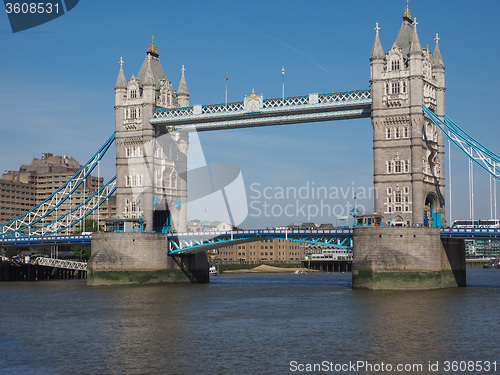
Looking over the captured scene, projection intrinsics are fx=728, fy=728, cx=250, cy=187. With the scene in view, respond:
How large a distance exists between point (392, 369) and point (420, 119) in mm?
44948

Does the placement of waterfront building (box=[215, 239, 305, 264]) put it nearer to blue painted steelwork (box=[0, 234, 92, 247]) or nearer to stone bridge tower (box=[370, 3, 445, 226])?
blue painted steelwork (box=[0, 234, 92, 247])

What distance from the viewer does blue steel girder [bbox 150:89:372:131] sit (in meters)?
75.7

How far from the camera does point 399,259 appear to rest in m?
65.4

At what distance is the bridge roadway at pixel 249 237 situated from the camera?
66438 mm

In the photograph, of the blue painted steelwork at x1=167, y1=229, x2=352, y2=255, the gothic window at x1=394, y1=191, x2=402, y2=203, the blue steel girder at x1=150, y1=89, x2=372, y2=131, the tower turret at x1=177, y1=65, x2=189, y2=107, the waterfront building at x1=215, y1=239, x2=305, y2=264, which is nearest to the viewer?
Result: the gothic window at x1=394, y1=191, x2=402, y2=203

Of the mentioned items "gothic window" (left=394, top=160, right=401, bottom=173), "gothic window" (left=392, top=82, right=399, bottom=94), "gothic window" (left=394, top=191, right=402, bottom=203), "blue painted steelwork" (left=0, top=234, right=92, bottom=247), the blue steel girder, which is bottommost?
"blue painted steelwork" (left=0, top=234, right=92, bottom=247)

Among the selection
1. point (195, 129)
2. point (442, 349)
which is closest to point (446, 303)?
point (442, 349)

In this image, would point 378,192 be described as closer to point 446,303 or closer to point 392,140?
point 392,140

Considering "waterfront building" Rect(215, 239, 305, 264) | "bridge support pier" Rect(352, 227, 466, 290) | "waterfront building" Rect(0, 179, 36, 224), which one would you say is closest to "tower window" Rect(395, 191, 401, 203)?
"bridge support pier" Rect(352, 227, 466, 290)

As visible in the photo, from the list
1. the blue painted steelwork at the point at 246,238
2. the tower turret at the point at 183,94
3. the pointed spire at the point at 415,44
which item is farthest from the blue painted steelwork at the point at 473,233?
the tower turret at the point at 183,94

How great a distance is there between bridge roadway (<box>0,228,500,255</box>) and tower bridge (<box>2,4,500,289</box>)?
0.19 meters

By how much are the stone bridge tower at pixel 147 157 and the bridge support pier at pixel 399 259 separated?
93.7 ft

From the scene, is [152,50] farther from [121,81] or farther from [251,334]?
[251,334]

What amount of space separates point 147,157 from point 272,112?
16.6 m
